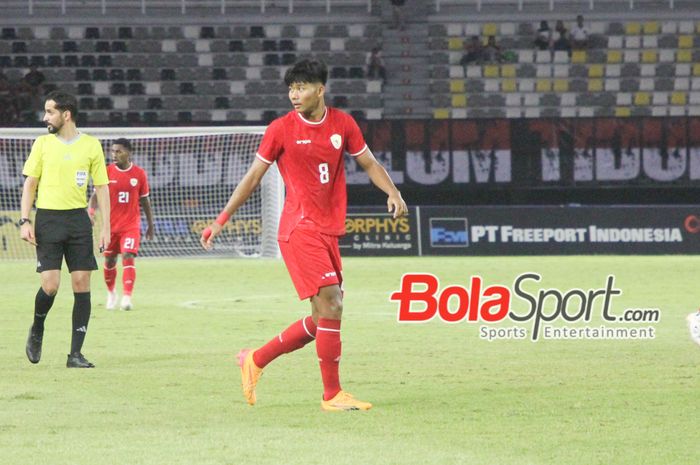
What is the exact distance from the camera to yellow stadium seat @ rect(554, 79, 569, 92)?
36.0 m

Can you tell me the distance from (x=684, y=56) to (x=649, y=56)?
91 centimetres

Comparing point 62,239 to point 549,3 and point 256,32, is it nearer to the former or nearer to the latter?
point 256,32

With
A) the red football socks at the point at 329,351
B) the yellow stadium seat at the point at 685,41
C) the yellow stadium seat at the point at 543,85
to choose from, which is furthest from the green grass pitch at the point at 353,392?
the yellow stadium seat at the point at 685,41

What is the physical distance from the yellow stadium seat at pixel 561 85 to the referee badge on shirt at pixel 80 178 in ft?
86.3

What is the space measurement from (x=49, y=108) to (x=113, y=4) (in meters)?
27.8

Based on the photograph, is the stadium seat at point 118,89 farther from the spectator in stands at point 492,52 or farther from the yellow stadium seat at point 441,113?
the spectator in stands at point 492,52

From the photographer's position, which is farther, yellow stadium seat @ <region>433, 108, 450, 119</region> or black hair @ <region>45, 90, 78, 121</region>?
yellow stadium seat @ <region>433, 108, 450, 119</region>

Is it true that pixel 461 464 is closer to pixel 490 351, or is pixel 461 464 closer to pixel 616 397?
pixel 616 397

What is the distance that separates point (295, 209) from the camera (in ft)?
28.6

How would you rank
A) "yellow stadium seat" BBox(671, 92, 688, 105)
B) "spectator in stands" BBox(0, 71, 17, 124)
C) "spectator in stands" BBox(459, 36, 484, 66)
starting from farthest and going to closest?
"spectator in stands" BBox(459, 36, 484, 66), "yellow stadium seat" BBox(671, 92, 688, 105), "spectator in stands" BBox(0, 71, 17, 124)

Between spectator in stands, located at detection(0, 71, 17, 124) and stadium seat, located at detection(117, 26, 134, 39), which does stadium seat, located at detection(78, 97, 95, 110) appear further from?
stadium seat, located at detection(117, 26, 134, 39)

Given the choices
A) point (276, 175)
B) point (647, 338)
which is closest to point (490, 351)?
Result: point (647, 338)

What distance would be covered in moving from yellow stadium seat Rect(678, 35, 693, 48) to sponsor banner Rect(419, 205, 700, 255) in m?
8.52

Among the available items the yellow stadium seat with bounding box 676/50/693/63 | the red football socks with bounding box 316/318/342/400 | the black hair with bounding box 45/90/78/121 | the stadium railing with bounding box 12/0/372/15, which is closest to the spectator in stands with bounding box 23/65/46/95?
the stadium railing with bounding box 12/0/372/15
